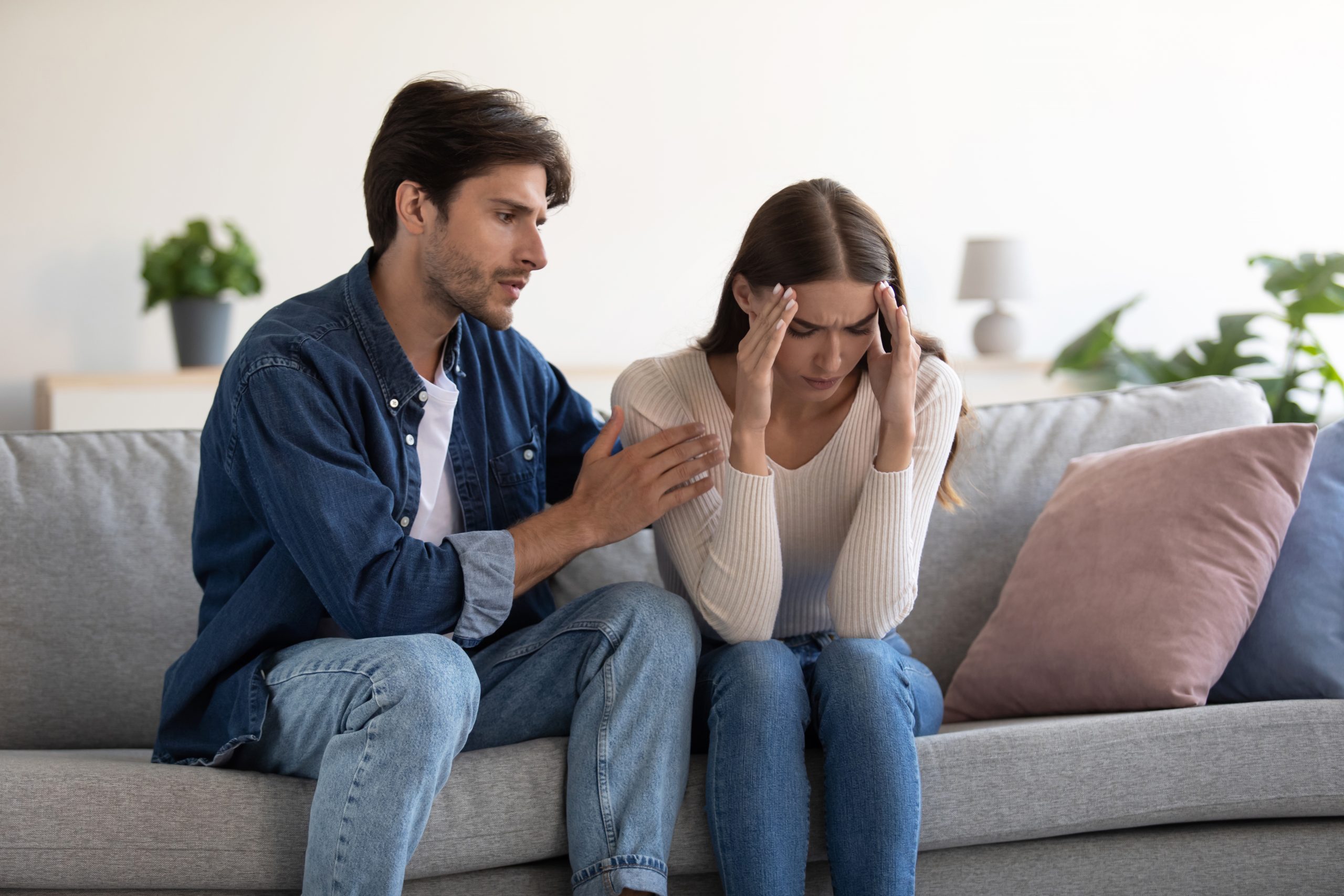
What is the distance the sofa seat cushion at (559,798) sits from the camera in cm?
128

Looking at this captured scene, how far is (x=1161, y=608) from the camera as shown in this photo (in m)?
1.60

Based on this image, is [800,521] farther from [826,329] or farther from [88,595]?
[88,595]

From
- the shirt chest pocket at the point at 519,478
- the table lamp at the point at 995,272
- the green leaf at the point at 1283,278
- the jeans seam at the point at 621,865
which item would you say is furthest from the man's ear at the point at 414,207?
the table lamp at the point at 995,272

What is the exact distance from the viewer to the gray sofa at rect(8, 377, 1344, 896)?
4.23 ft

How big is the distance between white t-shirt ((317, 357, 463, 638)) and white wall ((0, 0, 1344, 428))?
7.97 ft

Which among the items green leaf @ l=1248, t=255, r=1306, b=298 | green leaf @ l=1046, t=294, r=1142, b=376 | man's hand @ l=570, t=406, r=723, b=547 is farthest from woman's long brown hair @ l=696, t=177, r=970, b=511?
green leaf @ l=1046, t=294, r=1142, b=376

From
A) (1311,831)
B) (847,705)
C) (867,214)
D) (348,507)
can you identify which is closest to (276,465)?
(348,507)

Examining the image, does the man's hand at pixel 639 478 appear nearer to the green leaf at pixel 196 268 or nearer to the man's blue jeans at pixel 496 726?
the man's blue jeans at pixel 496 726

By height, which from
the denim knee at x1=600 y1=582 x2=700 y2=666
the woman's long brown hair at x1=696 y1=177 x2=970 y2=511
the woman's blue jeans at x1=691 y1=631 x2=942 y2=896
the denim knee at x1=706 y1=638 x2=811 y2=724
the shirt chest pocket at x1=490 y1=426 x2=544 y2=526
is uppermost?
the woman's long brown hair at x1=696 y1=177 x2=970 y2=511

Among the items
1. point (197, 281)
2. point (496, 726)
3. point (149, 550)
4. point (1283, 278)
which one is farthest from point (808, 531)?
point (197, 281)

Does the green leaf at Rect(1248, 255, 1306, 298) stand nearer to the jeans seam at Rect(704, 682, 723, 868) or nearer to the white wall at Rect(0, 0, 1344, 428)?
the white wall at Rect(0, 0, 1344, 428)

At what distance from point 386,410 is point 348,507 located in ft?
0.64

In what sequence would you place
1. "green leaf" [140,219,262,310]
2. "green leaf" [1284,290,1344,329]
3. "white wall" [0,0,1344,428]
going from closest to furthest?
"green leaf" [1284,290,1344,329] < "green leaf" [140,219,262,310] < "white wall" [0,0,1344,428]

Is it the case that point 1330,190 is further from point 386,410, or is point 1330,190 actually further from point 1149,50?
point 386,410
